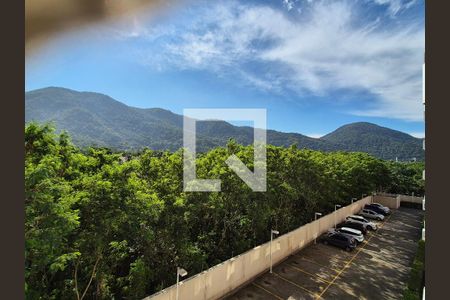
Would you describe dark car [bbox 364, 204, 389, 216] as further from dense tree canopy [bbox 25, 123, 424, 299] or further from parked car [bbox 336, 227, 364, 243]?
dense tree canopy [bbox 25, 123, 424, 299]

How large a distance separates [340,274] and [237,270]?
7.27m

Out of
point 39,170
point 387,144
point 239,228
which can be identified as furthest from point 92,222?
point 387,144

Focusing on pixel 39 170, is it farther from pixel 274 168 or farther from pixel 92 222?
pixel 274 168

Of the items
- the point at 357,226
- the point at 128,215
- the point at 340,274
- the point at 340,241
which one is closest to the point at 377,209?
the point at 357,226

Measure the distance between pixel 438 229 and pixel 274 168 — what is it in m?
16.4

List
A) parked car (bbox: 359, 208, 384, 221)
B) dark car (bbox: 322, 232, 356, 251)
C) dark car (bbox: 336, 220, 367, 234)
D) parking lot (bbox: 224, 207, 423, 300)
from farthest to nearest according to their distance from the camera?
parked car (bbox: 359, 208, 384, 221) < dark car (bbox: 336, 220, 367, 234) < dark car (bbox: 322, 232, 356, 251) < parking lot (bbox: 224, 207, 423, 300)

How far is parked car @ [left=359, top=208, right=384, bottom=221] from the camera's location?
1264 inches

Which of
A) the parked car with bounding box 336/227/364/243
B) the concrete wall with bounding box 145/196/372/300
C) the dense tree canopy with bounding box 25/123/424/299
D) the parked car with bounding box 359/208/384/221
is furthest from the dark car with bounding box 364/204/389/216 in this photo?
the dense tree canopy with bounding box 25/123/424/299

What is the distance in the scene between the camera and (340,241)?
72.1ft

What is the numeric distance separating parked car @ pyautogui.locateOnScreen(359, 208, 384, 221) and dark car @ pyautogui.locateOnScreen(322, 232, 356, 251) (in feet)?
40.2

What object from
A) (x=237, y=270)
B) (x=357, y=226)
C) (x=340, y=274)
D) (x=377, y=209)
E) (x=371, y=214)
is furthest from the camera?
(x=377, y=209)

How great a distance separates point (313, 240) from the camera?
22.8 m

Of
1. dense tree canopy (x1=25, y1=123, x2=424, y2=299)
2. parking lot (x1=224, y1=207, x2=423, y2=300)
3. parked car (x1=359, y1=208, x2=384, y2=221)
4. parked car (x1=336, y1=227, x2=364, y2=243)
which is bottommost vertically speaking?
parking lot (x1=224, y1=207, x2=423, y2=300)

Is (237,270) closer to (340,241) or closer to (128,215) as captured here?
(128,215)
